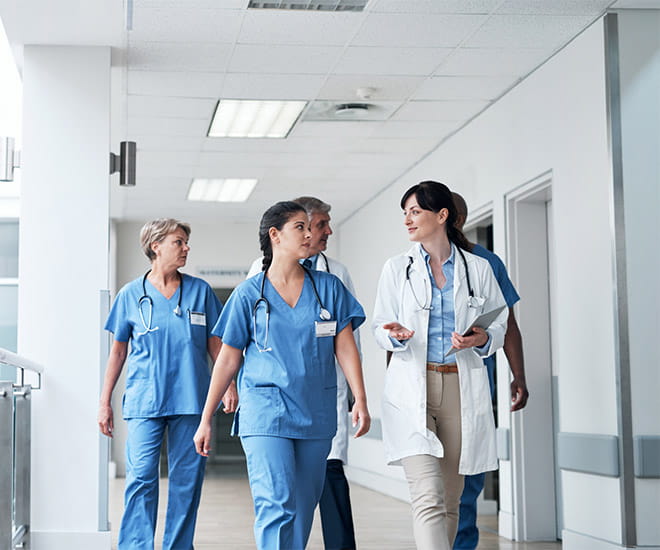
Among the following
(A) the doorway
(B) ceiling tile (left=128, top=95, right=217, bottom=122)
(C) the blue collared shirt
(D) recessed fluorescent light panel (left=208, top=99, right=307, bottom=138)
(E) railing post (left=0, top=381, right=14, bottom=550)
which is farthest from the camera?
(D) recessed fluorescent light panel (left=208, top=99, right=307, bottom=138)

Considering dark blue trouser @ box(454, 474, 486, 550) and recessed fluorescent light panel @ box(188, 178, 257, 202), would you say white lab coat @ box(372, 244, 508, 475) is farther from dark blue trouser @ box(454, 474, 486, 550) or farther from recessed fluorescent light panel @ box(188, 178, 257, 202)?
recessed fluorescent light panel @ box(188, 178, 257, 202)

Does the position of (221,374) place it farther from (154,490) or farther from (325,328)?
(154,490)

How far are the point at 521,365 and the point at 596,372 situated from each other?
0.66 metres

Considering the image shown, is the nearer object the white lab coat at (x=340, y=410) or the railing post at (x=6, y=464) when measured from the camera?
the railing post at (x=6, y=464)

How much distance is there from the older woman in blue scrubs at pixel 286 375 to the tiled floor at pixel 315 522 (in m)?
2.45

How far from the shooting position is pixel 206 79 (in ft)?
20.4

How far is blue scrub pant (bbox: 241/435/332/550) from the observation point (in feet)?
10.4

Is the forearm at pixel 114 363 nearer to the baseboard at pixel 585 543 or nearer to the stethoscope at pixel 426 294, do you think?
the stethoscope at pixel 426 294

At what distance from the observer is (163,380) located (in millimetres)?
4320

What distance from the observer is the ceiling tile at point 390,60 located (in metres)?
5.68

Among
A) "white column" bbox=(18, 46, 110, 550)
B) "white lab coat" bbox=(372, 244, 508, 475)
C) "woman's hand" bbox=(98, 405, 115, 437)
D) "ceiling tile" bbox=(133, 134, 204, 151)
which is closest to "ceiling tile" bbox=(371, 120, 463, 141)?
"ceiling tile" bbox=(133, 134, 204, 151)

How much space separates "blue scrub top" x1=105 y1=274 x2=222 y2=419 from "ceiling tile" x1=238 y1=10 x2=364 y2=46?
1.53 meters

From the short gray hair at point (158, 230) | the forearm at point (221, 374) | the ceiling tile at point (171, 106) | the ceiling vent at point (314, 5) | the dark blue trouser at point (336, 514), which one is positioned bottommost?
the dark blue trouser at point (336, 514)

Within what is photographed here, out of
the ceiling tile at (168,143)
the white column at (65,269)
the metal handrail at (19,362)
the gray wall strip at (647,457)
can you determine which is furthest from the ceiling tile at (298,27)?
the gray wall strip at (647,457)
